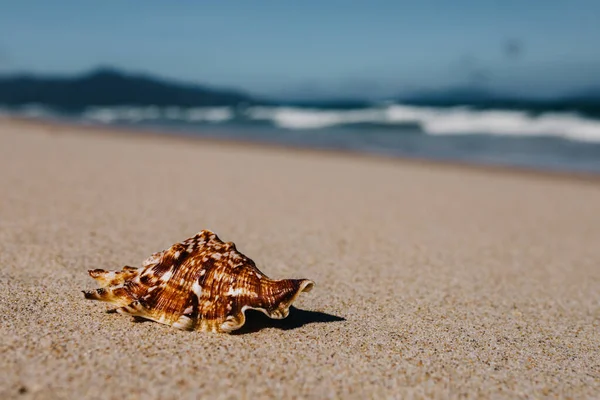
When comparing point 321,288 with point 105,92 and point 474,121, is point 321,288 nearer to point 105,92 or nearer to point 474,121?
point 474,121

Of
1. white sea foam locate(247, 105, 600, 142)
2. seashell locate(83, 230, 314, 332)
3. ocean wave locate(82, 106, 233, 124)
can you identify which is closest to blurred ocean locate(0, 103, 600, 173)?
white sea foam locate(247, 105, 600, 142)

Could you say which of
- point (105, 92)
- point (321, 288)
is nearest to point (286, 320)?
point (321, 288)

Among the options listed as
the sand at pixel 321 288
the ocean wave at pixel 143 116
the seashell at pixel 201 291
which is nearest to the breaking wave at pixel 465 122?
the ocean wave at pixel 143 116

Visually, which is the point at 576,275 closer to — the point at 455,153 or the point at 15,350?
the point at 15,350

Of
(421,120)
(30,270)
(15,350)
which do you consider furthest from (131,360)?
(421,120)

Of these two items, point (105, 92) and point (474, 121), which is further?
point (105, 92)
